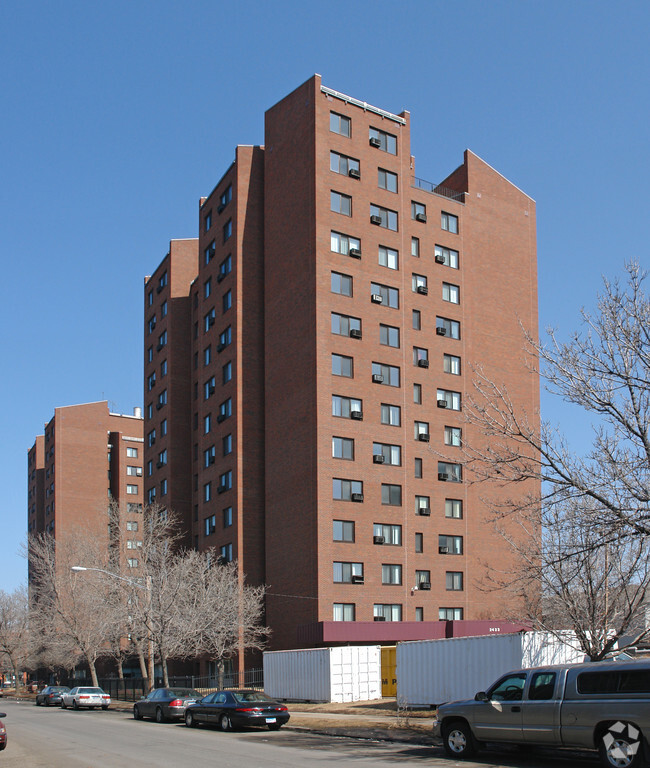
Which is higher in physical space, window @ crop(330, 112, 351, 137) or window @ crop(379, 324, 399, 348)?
window @ crop(330, 112, 351, 137)

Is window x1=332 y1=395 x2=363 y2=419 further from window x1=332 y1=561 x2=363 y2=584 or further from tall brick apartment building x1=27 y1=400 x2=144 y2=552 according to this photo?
tall brick apartment building x1=27 y1=400 x2=144 y2=552

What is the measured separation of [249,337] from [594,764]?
4575 cm

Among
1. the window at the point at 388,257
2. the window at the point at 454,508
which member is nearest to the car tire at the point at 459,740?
the window at the point at 454,508

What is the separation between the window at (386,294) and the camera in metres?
57.2

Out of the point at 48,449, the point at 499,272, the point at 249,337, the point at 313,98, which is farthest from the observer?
the point at 48,449

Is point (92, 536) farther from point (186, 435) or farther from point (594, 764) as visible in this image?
point (594, 764)

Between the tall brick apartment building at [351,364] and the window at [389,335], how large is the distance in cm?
9

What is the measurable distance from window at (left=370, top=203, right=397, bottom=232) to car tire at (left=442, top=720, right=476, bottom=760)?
42.2 metres

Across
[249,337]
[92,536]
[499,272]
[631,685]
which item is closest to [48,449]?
[92,536]

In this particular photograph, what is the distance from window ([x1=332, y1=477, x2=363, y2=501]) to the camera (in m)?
52.5

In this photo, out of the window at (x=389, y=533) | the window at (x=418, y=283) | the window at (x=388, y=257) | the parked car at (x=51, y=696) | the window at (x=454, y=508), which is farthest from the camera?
the window at (x=418, y=283)

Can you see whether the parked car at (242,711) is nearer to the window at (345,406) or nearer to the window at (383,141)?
the window at (345,406)

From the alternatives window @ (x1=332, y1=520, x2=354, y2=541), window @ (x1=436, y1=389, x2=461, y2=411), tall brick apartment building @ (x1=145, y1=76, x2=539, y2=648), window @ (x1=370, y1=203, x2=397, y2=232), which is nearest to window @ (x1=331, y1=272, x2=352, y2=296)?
tall brick apartment building @ (x1=145, y1=76, x2=539, y2=648)

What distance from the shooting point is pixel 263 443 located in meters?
59.5
